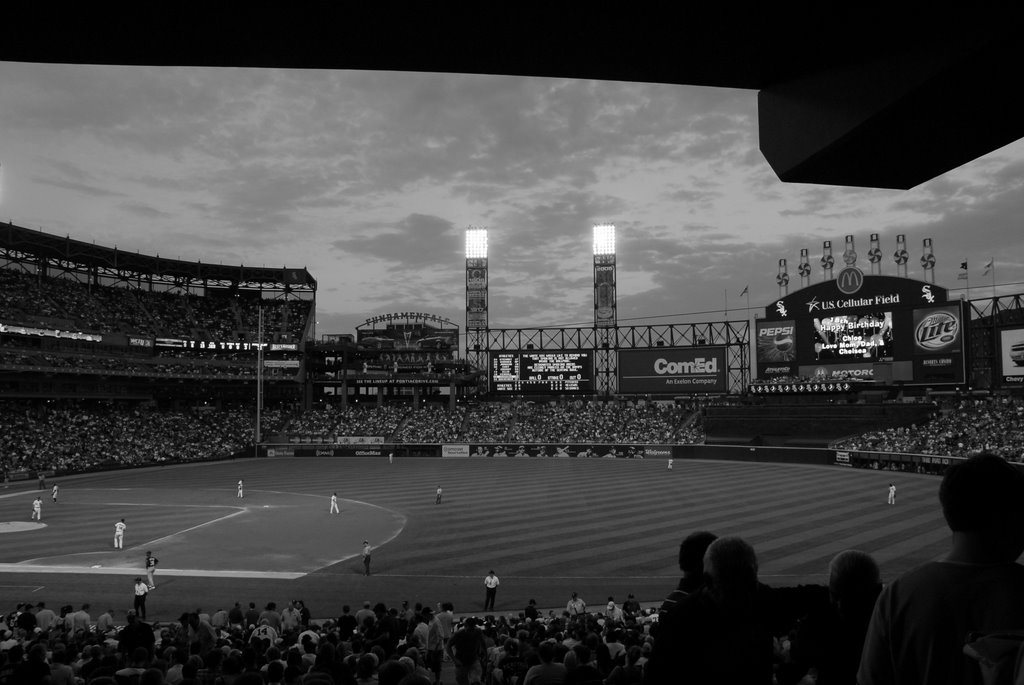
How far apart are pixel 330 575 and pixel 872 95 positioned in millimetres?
22430

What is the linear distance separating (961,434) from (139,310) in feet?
277

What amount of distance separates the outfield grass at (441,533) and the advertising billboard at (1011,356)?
51.9 ft

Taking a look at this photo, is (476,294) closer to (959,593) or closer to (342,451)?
(342,451)

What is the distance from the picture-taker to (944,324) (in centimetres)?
5634

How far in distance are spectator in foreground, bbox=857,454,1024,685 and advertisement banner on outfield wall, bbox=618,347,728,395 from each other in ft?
248

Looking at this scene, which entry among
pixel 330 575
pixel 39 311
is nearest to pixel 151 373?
pixel 39 311

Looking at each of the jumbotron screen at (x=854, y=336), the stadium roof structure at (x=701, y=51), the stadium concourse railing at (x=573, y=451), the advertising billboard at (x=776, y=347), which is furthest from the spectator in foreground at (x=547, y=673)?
the advertising billboard at (x=776, y=347)

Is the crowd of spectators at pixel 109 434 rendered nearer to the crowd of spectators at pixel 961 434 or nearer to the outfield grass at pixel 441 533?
the outfield grass at pixel 441 533

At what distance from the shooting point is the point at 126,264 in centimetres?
7900

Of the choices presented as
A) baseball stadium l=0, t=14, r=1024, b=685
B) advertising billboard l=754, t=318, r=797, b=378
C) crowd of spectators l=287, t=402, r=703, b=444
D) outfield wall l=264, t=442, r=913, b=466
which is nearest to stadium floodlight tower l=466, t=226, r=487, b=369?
baseball stadium l=0, t=14, r=1024, b=685

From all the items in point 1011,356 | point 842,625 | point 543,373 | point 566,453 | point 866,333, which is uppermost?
point 866,333

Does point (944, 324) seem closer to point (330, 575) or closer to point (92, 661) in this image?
point (330, 575)

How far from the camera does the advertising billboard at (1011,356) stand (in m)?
53.4

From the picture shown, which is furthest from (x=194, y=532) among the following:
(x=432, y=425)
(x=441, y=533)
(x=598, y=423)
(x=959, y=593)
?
(x=598, y=423)
